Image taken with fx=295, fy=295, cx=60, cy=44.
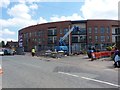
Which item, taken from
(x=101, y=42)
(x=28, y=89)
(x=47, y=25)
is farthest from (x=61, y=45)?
(x=28, y=89)

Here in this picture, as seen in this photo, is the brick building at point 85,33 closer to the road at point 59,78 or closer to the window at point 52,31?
the window at point 52,31

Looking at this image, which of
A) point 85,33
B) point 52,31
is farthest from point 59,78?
point 52,31

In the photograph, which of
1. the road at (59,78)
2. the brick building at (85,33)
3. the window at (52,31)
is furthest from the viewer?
the window at (52,31)

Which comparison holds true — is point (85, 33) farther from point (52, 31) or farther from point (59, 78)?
point (59, 78)

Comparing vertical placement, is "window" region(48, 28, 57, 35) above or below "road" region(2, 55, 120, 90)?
above

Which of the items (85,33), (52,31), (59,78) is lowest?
(59,78)

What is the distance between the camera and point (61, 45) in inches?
2459

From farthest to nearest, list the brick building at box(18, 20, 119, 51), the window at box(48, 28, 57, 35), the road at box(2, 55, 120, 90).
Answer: the window at box(48, 28, 57, 35)
the brick building at box(18, 20, 119, 51)
the road at box(2, 55, 120, 90)

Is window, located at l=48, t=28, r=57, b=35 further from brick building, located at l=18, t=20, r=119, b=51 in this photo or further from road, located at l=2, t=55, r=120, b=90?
road, located at l=2, t=55, r=120, b=90

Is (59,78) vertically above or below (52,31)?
below

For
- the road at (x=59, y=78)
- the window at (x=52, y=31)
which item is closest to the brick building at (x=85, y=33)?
the window at (x=52, y=31)

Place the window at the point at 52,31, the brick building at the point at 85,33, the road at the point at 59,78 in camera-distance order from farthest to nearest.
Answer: the window at the point at 52,31 < the brick building at the point at 85,33 < the road at the point at 59,78

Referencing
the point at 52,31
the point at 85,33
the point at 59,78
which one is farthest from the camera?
the point at 52,31

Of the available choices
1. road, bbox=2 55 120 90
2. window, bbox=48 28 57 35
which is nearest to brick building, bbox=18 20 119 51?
window, bbox=48 28 57 35
